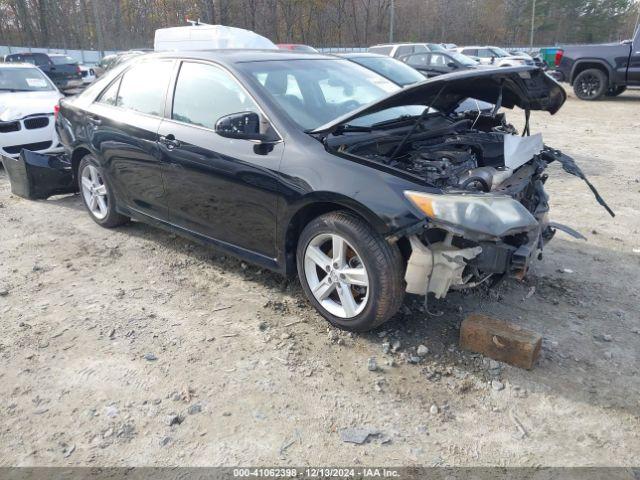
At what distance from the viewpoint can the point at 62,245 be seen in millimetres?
5062

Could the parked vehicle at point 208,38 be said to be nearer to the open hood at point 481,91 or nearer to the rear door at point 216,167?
the rear door at point 216,167

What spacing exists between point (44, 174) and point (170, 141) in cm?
296

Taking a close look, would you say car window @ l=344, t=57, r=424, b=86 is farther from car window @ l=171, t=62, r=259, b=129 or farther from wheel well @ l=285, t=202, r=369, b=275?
wheel well @ l=285, t=202, r=369, b=275

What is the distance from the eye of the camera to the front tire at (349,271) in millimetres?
3078

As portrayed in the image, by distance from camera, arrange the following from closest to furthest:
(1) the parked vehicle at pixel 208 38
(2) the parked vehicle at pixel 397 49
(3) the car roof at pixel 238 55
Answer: (3) the car roof at pixel 238 55, (1) the parked vehicle at pixel 208 38, (2) the parked vehicle at pixel 397 49

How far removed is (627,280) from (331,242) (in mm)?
2497

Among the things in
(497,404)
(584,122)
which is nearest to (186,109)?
(497,404)

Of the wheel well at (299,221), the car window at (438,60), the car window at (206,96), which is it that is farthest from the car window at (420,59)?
the wheel well at (299,221)

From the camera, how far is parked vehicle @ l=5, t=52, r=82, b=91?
18781 mm

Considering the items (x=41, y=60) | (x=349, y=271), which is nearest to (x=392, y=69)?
(x=349, y=271)

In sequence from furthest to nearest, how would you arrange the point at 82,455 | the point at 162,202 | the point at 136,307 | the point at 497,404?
the point at 162,202 < the point at 136,307 < the point at 497,404 < the point at 82,455

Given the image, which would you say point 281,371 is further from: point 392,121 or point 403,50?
point 403,50

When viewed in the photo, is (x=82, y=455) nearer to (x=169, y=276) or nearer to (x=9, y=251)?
(x=169, y=276)

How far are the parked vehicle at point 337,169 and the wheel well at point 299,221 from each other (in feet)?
0.03
